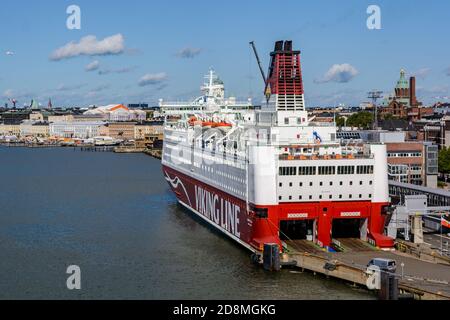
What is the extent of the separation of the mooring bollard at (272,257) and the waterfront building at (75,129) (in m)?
118

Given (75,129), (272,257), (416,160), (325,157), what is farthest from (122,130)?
(272,257)

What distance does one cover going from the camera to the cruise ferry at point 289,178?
2336 centimetres

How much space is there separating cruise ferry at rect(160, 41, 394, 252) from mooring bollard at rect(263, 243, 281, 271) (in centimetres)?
90

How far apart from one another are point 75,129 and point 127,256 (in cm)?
12079

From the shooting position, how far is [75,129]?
467 ft

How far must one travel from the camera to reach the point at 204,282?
21.3 meters

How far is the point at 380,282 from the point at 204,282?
5239 mm

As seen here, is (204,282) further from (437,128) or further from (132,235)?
(437,128)

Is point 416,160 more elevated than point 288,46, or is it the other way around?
point 288,46

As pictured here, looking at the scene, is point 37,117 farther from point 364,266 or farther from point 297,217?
point 364,266

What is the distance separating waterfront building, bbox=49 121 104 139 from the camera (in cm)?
13962

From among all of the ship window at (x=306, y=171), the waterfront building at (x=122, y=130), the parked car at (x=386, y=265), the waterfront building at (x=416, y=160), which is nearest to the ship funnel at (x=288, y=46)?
the ship window at (x=306, y=171)
